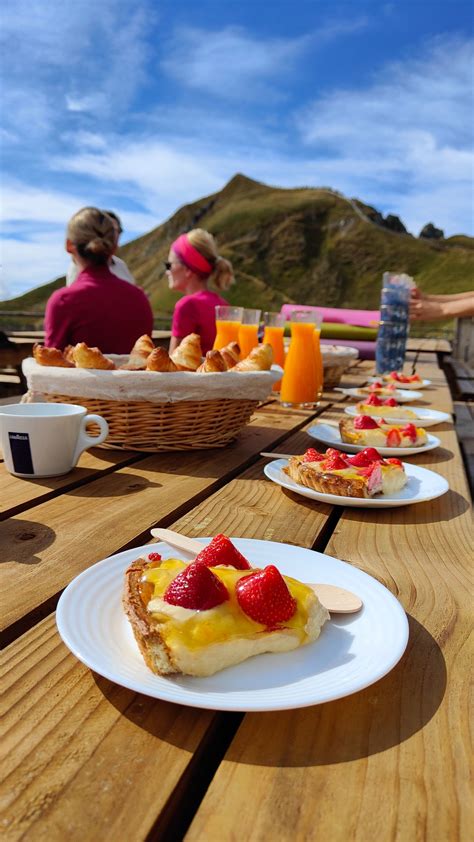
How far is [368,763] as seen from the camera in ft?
1.59

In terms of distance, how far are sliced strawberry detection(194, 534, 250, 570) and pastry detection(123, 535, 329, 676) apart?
27 mm

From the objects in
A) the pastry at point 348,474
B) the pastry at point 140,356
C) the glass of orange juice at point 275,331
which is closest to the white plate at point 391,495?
the pastry at point 348,474

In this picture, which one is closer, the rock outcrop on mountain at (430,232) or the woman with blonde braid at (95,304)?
the woman with blonde braid at (95,304)

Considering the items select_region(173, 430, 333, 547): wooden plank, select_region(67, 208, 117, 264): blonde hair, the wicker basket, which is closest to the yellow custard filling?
select_region(173, 430, 333, 547): wooden plank

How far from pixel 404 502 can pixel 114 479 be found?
583mm

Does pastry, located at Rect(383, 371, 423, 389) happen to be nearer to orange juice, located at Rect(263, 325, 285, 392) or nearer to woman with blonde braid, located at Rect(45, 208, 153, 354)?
orange juice, located at Rect(263, 325, 285, 392)

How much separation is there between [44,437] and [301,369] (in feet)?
4.02

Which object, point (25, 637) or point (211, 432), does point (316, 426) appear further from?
point (25, 637)

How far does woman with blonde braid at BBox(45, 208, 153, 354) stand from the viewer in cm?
314

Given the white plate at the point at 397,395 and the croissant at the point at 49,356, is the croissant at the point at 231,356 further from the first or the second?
the white plate at the point at 397,395

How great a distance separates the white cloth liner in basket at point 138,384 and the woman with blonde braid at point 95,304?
174 centimetres

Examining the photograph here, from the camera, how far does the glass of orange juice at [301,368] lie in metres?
2.24

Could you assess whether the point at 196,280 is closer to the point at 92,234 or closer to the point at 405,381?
the point at 92,234

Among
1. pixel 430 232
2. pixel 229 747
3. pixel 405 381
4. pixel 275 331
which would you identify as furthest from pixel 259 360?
pixel 430 232
